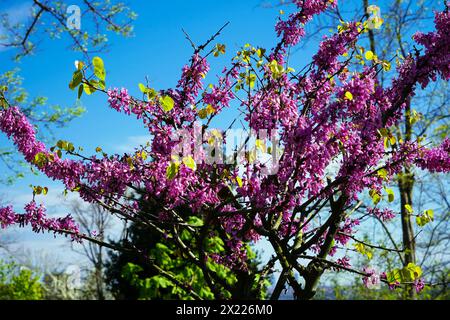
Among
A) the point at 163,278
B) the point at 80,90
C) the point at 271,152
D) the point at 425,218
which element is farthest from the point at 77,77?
the point at 163,278

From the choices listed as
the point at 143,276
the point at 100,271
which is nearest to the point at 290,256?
the point at 143,276

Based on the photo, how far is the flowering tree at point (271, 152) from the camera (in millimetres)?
3461

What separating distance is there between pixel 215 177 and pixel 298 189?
2.26 feet

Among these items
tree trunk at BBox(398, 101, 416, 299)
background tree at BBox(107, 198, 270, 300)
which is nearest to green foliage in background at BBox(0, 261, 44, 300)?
background tree at BBox(107, 198, 270, 300)

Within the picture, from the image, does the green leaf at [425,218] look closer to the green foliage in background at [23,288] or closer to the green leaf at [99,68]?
the green leaf at [99,68]

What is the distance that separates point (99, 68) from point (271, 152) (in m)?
1.46

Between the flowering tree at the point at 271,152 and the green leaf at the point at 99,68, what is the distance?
0.15 metres

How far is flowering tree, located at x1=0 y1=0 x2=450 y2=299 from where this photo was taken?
3.46 metres

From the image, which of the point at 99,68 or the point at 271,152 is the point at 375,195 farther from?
the point at 99,68

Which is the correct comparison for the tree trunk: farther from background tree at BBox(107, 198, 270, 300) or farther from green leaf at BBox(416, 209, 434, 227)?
green leaf at BBox(416, 209, 434, 227)

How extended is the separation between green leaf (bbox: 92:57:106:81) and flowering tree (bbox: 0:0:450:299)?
148mm

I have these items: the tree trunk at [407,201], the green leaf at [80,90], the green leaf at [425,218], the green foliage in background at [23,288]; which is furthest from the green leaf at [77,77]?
the green foliage in background at [23,288]

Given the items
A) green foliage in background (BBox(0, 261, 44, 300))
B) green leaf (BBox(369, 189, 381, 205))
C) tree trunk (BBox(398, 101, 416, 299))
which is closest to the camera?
green leaf (BBox(369, 189, 381, 205))
